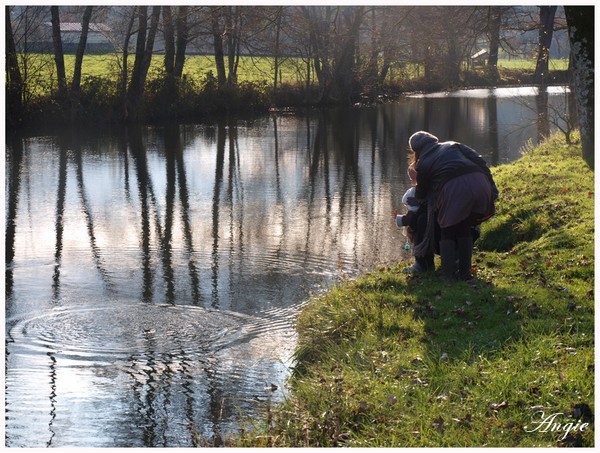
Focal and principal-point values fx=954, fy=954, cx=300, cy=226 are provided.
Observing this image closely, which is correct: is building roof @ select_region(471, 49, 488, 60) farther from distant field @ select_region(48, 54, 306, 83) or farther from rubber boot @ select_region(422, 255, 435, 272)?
rubber boot @ select_region(422, 255, 435, 272)

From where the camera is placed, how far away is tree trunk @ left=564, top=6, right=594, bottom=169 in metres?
13.0

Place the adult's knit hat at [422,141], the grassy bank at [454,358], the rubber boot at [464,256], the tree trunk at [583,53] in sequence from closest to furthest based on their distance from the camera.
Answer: the grassy bank at [454,358] → the rubber boot at [464,256] → the adult's knit hat at [422,141] → the tree trunk at [583,53]

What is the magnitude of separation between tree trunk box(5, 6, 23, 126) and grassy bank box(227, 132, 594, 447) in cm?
2314

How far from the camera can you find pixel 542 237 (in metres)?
11.6

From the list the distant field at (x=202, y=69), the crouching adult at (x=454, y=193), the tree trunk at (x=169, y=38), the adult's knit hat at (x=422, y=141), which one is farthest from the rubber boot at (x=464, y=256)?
the tree trunk at (x=169, y=38)

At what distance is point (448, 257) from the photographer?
9836 mm

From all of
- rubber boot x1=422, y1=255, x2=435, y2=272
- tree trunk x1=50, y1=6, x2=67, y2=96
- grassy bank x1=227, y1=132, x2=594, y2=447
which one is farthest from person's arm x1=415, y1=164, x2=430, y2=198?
tree trunk x1=50, y1=6, x2=67, y2=96

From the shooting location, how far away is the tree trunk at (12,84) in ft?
102

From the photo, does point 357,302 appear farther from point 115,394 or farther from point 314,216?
point 314,216

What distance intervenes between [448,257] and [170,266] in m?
4.40

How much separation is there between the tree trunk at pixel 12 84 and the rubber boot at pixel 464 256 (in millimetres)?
24032

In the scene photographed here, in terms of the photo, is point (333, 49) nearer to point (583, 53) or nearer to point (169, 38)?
point (169, 38)

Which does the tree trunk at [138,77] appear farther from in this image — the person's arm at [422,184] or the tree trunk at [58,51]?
the person's arm at [422,184]

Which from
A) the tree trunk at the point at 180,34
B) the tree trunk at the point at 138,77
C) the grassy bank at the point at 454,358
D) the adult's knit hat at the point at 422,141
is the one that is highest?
the tree trunk at the point at 180,34
